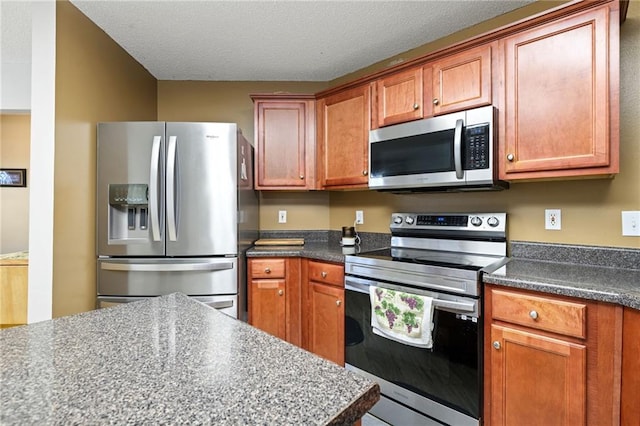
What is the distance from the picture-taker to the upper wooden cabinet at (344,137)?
→ 7.56 ft

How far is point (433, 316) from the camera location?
1.64m

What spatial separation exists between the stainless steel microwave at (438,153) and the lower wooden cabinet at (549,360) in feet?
2.12

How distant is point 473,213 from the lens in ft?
6.83

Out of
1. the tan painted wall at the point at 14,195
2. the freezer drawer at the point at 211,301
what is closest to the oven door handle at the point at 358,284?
the freezer drawer at the point at 211,301

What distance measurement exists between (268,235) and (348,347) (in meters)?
1.30

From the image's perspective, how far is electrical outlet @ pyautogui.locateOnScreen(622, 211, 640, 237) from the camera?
1.58 metres

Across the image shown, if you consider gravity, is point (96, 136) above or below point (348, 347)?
above

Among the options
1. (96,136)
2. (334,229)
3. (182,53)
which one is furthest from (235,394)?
(182,53)

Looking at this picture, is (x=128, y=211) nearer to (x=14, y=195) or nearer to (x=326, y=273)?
(x=326, y=273)

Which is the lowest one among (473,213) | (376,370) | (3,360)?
(376,370)

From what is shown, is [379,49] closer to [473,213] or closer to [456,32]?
[456,32]

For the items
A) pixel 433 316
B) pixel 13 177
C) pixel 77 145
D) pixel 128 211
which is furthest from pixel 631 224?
pixel 13 177

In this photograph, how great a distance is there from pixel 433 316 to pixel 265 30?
6.79ft

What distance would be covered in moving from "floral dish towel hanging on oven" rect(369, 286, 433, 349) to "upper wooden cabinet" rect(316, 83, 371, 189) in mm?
851
